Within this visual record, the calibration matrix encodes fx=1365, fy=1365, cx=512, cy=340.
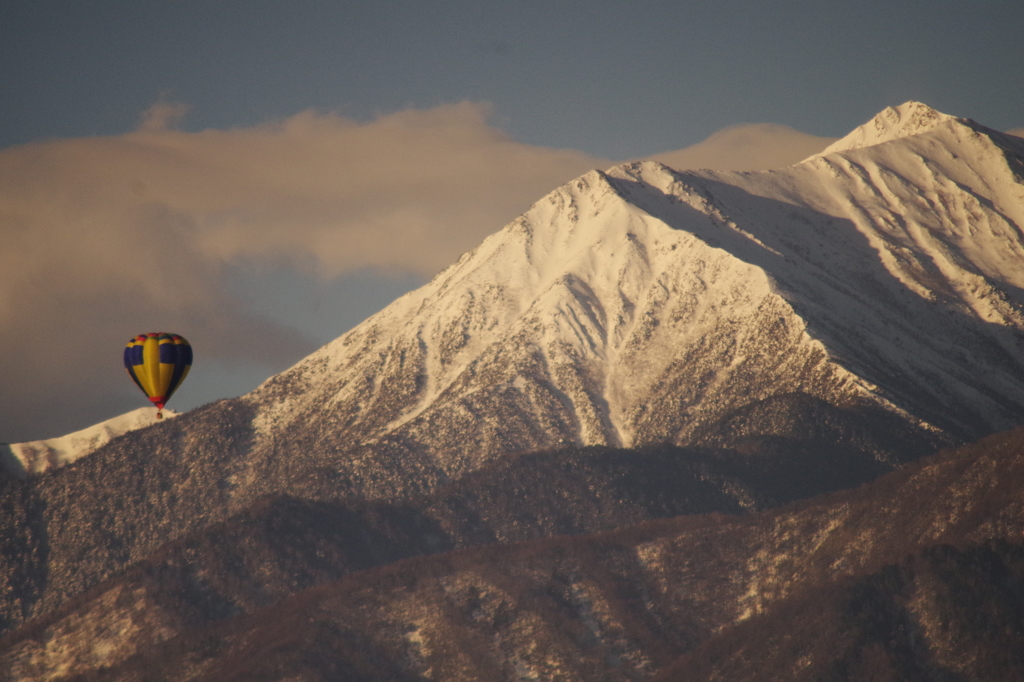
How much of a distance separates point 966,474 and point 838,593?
30450 mm

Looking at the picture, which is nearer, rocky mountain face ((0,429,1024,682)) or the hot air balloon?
rocky mountain face ((0,429,1024,682))

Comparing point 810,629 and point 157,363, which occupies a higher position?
point 157,363

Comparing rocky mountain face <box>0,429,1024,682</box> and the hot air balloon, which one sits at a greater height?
the hot air balloon

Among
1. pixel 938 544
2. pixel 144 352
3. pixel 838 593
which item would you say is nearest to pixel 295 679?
pixel 144 352

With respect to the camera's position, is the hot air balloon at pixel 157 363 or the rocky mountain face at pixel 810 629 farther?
the hot air balloon at pixel 157 363

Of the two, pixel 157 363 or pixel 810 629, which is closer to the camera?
pixel 810 629

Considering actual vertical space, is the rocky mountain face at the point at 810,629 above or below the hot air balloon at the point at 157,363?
below

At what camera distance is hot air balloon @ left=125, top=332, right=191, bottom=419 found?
185125 mm

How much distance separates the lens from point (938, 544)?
594ft

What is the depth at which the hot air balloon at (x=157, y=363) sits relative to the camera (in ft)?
607

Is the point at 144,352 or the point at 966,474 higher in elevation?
the point at 144,352

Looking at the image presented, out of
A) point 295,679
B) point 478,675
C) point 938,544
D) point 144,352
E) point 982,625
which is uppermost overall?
point 144,352

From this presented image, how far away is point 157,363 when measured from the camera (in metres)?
185

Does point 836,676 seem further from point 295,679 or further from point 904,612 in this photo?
point 295,679
